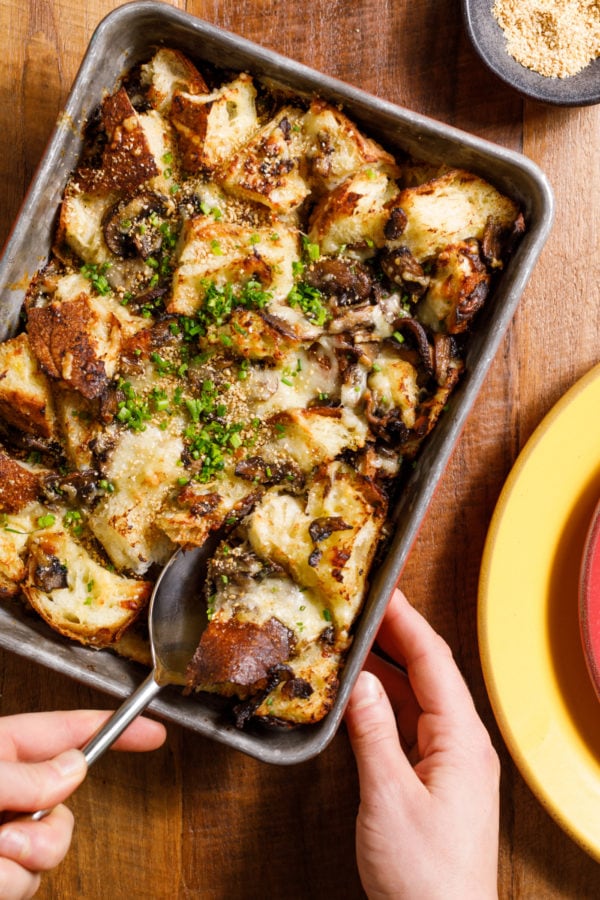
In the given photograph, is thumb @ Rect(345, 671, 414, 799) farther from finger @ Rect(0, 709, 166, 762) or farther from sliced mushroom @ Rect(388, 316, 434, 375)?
sliced mushroom @ Rect(388, 316, 434, 375)

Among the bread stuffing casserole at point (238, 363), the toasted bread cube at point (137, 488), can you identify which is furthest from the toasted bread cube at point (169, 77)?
the toasted bread cube at point (137, 488)

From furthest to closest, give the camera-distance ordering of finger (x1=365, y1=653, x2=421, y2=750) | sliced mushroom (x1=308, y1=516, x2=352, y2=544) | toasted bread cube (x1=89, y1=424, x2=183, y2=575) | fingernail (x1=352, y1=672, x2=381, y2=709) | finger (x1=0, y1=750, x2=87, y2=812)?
finger (x1=365, y1=653, x2=421, y2=750) < fingernail (x1=352, y1=672, x2=381, y2=709) < toasted bread cube (x1=89, y1=424, x2=183, y2=575) < sliced mushroom (x1=308, y1=516, x2=352, y2=544) < finger (x1=0, y1=750, x2=87, y2=812)

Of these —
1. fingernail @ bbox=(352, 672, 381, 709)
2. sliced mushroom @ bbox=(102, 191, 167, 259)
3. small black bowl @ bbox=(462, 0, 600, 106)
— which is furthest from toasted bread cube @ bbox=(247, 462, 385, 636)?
small black bowl @ bbox=(462, 0, 600, 106)

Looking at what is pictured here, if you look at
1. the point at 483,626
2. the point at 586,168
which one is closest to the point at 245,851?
the point at 483,626

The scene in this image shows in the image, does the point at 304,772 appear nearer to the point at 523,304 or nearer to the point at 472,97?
the point at 523,304

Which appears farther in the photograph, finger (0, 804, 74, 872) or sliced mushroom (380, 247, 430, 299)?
sliced mushroom (380, 247, 430, 299)

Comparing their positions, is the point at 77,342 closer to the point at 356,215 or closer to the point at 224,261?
the point at 224,261

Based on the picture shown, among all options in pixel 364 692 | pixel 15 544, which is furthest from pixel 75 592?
pixel 364 692

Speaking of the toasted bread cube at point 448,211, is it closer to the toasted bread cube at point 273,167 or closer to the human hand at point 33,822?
the toasted bread cube at point 273,167
